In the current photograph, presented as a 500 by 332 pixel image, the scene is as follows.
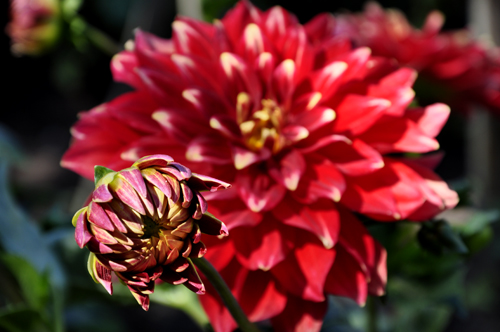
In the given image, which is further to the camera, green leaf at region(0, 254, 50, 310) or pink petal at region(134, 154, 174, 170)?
green leaf at region(0, 254, 50, 310)

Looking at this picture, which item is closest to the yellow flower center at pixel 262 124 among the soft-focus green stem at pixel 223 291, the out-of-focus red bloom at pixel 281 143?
the out-of-focus red bloom at pixel 281 143

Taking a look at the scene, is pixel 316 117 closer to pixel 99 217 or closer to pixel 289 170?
pixel 289 170

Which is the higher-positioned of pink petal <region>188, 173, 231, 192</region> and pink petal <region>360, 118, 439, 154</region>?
pink petal <region>188, 173, 231, 192</region>

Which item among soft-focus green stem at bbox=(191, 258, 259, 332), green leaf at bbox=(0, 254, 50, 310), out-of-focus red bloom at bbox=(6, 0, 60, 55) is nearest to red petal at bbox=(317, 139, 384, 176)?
soft-focus green stem at bbox=(191, 258, 259, 332)

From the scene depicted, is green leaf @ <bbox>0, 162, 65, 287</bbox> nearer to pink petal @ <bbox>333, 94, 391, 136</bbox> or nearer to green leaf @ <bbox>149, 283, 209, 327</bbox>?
green leaf @ <bbox>149, 283, 209, 327</bbox>

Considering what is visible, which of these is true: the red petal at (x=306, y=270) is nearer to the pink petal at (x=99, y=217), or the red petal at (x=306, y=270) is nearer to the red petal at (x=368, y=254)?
the red petal at (x=368, y=254)
